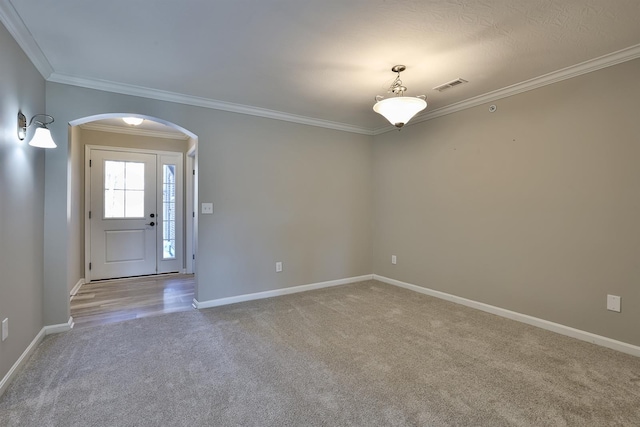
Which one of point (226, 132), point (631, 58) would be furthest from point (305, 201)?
point (631, 58)

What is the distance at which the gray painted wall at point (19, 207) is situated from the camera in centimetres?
200

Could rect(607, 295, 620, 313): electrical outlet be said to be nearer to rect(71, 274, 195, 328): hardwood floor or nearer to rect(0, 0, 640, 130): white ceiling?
rect(0, 0, 640, 130): white ceiling

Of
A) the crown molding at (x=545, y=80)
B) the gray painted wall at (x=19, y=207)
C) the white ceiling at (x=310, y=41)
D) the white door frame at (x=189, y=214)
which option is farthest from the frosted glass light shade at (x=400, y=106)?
the white door frame at (x=189, y=214)

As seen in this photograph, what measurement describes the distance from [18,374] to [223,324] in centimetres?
147

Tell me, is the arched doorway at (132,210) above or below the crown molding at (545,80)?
below

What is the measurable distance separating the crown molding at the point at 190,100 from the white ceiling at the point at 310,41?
0.07ft

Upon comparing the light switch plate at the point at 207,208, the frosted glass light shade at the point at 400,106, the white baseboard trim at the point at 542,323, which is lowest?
the white baseboard trim at the point at 542,323

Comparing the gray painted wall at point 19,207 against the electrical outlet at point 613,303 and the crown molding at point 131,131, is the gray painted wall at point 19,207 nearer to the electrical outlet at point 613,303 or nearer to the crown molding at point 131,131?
the crown molding at point 131,131

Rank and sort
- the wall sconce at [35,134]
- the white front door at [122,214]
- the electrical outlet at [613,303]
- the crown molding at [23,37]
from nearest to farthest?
the crown molding at [23,37] → the wall sconce at [35,134] → the electrical outlet at [613,303] → the white front door at [122,214]

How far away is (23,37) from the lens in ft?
7.19

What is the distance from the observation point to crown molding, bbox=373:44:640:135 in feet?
8.00

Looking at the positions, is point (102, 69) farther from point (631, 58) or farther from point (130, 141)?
point (631, 58)

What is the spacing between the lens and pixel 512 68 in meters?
2.73

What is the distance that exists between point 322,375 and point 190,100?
309 centimetres
